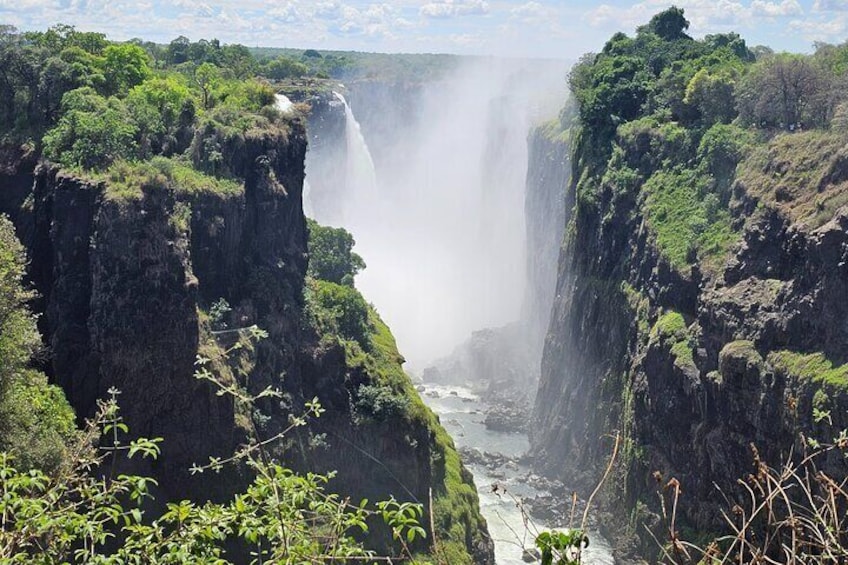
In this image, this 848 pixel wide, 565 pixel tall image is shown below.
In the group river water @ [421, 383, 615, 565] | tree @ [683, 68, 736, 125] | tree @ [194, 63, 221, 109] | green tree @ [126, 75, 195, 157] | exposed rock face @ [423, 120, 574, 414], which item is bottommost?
river water @ [421, 383, 615, 565]

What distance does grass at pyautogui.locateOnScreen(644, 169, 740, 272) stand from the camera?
2111 inches

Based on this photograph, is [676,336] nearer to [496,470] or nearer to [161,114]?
[496,470]

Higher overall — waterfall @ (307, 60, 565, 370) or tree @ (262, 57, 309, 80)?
tree @ (262, 57, 309, 80)

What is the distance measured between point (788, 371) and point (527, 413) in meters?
40.5

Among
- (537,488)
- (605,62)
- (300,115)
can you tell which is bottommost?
(537,488)

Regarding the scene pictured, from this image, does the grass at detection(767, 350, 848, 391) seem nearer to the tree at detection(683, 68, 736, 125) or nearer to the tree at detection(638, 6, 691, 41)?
the tree at detection(683, 68, 736, 125)

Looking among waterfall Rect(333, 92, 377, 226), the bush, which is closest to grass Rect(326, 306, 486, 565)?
the bush

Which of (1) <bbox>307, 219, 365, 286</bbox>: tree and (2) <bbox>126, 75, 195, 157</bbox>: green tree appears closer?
(2) <bbox>126, 75, 195, 157</bbox>: green tree

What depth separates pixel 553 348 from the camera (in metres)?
77.1

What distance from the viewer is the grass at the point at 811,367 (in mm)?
40438

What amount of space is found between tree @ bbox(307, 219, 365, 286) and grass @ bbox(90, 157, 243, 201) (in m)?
21.0

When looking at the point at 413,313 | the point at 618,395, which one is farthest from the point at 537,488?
the point at 413,313

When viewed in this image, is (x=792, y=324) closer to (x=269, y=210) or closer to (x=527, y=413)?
(x=269, y=210)

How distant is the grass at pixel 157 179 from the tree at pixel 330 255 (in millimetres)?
20999
